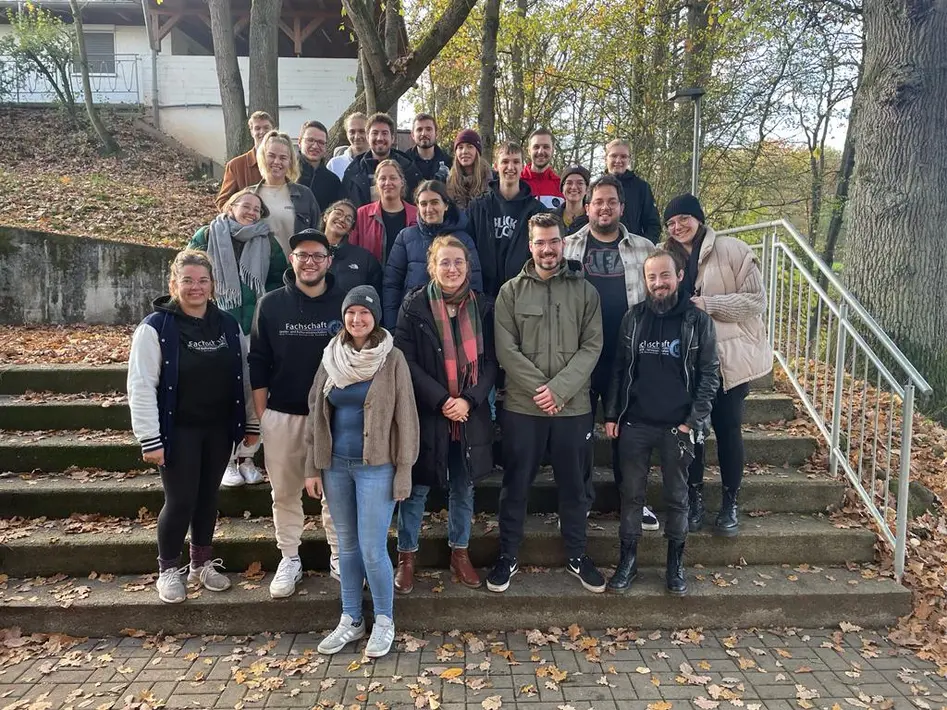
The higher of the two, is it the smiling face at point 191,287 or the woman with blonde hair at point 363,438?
the smiling face at point 191,287

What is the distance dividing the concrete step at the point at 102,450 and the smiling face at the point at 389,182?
250 cm

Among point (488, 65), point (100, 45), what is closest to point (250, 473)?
point (488, 65)

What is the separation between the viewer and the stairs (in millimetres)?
3902

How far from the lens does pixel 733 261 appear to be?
14.1 feet

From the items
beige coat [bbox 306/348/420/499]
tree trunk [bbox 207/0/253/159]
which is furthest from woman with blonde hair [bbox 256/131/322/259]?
tree trunk [bbox 207/0/253/159]

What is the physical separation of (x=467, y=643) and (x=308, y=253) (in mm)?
2526

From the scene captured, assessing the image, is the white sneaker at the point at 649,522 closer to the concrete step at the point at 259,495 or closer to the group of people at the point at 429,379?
the group of people at the point at 429,379

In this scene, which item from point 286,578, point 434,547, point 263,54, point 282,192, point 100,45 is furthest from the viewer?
point 100,45

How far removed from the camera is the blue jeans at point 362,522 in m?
3.52

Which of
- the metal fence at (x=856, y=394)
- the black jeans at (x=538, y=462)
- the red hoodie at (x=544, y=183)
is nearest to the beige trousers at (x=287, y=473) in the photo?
the black jeans at (x=538, y=462)

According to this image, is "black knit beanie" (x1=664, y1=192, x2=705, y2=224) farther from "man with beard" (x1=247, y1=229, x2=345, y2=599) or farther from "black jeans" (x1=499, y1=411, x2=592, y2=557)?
"man with beard" (x1=247, y1=229, x2=345, y2=599)

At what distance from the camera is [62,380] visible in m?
5.68

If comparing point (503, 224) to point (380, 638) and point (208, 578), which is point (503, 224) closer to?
point (380, 638)

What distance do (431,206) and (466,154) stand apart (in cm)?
89
